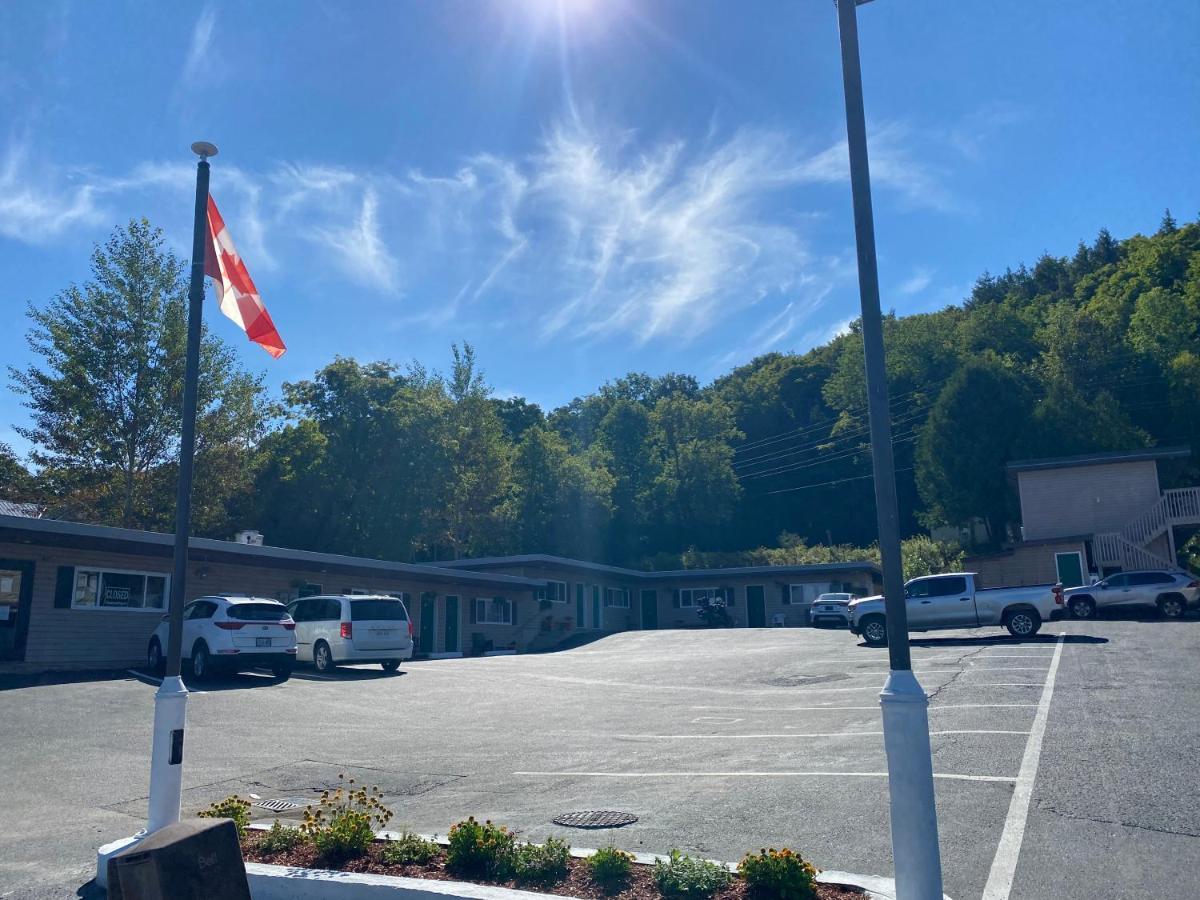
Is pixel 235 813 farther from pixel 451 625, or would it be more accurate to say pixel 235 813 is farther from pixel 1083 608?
pixel 1083 608

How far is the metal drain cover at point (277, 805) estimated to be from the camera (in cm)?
888

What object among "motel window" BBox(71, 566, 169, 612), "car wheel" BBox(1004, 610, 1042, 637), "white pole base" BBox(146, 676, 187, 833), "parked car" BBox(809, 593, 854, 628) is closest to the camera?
"white pole base" BBox(146, 676, 187, 833)

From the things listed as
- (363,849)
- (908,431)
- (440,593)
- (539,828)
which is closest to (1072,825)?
(539,828)

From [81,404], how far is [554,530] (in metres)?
28.9

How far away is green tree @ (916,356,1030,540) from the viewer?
4931cm

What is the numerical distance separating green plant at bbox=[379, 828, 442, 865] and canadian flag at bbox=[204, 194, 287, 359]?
5051 millimetres

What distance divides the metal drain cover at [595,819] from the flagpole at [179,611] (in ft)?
9.84

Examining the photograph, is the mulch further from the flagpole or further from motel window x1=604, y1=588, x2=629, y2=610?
motel window x1=604, y1=588, x2=629, y2=610

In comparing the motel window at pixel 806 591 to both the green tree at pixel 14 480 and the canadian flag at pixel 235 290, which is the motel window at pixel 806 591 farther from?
the canadian flag at pixel 235 290

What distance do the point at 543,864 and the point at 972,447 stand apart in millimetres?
48759

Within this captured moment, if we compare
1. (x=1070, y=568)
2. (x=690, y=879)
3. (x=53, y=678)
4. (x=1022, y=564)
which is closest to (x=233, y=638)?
(x=53, y=678)

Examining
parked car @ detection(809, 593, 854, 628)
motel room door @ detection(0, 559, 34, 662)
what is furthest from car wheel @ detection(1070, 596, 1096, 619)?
motel room door @ detection(0, 559, 34, 662)

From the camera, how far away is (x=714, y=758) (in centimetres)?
1071

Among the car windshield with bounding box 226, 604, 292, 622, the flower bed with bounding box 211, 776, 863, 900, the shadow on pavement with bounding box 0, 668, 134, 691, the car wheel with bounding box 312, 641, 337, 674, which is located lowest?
the flower bed with bounding box 211, 776, 863, 900
